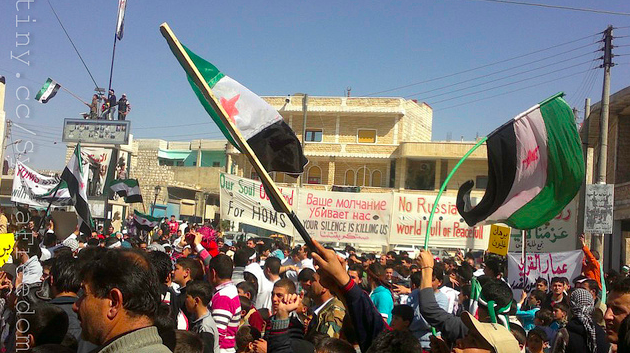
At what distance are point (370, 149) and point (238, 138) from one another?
139 feet

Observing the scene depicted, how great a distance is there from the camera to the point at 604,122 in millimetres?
16312

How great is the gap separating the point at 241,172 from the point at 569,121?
40.6m

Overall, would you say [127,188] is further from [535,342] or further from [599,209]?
[535,342]

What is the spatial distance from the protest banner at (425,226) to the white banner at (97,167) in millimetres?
12842

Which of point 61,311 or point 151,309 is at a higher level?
point 151,309

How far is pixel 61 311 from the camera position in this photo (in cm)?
373

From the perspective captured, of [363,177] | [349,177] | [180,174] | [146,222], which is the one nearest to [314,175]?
[349,177]

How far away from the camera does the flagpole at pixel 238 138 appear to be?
3.43 m

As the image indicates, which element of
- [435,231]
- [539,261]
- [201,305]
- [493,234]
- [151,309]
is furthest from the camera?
[435,231]

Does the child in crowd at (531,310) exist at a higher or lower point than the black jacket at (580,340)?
lower

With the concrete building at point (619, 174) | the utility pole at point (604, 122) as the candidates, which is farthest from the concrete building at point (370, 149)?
the utility pole at point (604, 122)

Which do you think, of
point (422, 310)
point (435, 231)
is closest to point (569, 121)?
point (422, 310)

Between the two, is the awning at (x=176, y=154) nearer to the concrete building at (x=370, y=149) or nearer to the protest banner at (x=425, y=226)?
the concrete building at (x=370, y=149)

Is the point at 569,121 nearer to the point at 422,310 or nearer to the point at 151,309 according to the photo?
the point at 422,310
